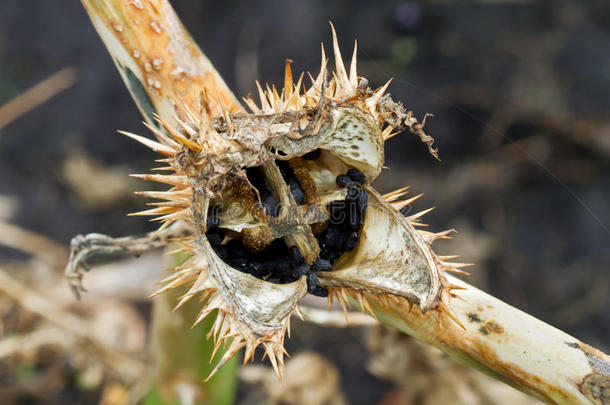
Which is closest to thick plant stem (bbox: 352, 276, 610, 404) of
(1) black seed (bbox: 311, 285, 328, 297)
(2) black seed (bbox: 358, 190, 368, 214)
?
(1) black seed (bbox: 311, 285, 328, 297)

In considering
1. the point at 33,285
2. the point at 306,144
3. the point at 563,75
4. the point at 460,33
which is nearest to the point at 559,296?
the point at 563,75

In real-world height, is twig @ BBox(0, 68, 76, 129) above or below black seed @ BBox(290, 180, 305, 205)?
above

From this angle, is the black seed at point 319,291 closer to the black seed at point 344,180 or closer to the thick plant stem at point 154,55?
the black seed at point 344,180

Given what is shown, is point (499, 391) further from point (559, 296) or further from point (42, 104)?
point (42, 104)

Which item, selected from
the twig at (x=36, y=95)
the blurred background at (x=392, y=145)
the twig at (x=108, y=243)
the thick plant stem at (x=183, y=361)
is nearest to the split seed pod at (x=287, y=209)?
the twig at (x=108, y=243)

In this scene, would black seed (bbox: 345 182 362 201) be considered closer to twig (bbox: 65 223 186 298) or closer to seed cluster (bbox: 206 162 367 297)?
seed cluster (bbox: 206 162 367 297)

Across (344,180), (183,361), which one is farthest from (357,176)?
(183,361)

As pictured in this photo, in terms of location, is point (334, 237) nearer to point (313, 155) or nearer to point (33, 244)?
point (313, 155)
